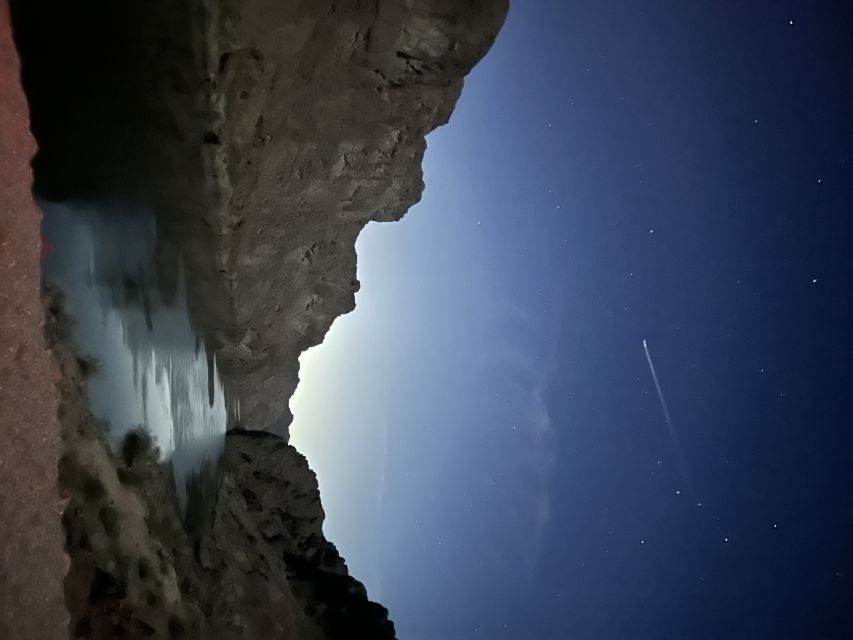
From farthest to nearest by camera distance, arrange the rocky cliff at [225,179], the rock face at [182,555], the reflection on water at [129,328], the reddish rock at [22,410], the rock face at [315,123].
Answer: the rock face at [315,123]
the reflection on water at [129,328]
the rocky cliff at [225,179]
the rock face at [182,555]
the reddish rock at [22,410]

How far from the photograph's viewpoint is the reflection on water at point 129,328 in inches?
79.5

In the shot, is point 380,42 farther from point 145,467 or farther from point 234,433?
point 234,433

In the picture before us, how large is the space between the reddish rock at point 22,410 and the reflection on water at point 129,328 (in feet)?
1.41

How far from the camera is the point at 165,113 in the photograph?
7.03 feet

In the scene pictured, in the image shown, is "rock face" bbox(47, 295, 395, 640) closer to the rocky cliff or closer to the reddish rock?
the rocky cliff

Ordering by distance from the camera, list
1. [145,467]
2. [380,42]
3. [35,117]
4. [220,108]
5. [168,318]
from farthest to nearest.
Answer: [168,318]
[380,42]
[145,467]
[220,108]
[35,117]

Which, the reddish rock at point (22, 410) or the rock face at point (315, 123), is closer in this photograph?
the reddish rock at point (22, 410)

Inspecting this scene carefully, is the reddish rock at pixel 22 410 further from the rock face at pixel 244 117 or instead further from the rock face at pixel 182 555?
the rock face at pixel 244 117

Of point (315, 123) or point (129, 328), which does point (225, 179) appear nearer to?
point (315, 123)

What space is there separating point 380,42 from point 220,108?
926 millimetres

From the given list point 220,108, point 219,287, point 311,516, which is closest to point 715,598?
point 311,516

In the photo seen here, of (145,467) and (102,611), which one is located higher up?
(145,467)

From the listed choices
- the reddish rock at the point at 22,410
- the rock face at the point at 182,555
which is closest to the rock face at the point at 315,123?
the reddish rock at the point at 22,410

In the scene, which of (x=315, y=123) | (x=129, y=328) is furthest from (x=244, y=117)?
(x=129, y=328)
